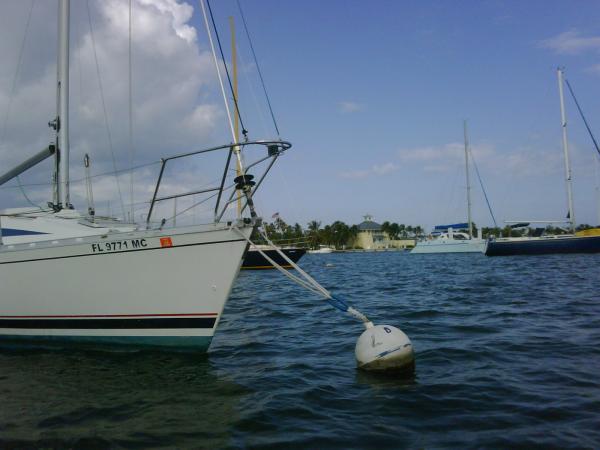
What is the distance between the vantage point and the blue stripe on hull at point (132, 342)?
652 cm

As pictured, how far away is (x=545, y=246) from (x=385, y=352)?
32504 millimetres

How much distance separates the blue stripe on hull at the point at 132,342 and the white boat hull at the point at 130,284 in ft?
0.05

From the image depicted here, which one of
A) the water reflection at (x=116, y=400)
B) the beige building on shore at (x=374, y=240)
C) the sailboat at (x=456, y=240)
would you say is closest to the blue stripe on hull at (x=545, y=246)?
the sailboat at (x=456, y=240)

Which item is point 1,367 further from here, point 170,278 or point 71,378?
point 170,278

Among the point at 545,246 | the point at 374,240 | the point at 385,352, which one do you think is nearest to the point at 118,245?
the point at 385,352

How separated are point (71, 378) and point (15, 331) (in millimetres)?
2485

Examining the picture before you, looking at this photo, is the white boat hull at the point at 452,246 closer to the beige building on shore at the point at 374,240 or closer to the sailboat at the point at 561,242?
the sailboat at the point at 561,242

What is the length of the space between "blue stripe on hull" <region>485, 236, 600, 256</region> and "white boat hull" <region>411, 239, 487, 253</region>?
13.5 meters

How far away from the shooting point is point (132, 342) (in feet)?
21.9

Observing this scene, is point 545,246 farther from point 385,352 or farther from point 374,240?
point 374,240

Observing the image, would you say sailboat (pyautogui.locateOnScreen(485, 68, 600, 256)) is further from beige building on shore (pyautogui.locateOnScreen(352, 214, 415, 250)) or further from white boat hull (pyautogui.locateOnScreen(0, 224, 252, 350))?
beige building on shore (pyautogui.locateOnScreen(352, 214, 415, 250))

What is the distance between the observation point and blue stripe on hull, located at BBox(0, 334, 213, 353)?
6.52 metres

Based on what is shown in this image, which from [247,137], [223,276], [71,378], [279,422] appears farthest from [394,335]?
[71,378]

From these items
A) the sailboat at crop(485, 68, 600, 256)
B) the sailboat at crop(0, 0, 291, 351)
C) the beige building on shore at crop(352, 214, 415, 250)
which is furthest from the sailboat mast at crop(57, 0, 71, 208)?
the beige building on shore at crop(352, 214, 415, 250)
